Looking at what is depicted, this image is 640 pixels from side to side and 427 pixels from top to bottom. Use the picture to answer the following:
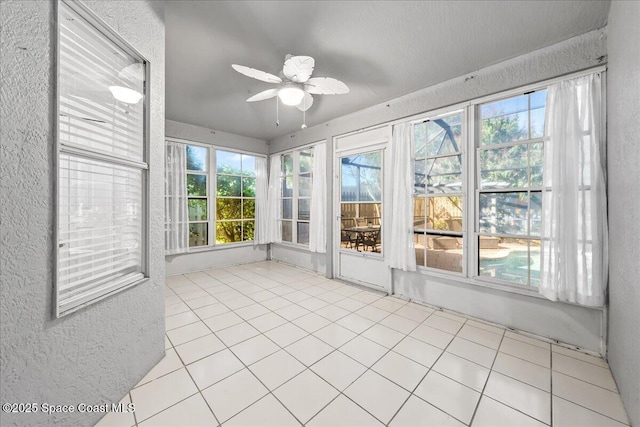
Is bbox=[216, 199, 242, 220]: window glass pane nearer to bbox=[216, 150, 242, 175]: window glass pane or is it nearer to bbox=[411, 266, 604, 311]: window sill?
bbox=[216, 150, 242, 175]: window glass pane

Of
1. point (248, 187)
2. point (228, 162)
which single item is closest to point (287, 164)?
point (248, 187)

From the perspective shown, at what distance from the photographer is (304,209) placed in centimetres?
501

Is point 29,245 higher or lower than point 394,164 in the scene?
lower

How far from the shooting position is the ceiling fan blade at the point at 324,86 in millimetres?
2305

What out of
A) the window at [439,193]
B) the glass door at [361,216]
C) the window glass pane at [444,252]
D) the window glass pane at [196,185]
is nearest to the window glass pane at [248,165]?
the window glass pane at [196,185]

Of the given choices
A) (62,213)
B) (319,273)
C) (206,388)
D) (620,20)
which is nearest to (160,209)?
(62,213)

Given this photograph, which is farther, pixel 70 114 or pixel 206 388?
pixel 206 388

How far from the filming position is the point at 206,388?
65.6 inches

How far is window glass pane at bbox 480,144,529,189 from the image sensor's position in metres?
2.46

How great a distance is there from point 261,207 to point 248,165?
0.98 metres

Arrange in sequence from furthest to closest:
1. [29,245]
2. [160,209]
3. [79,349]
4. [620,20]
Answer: [160,209] < [620,20] < [79,349] < [29,245]

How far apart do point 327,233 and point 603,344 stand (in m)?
3.30

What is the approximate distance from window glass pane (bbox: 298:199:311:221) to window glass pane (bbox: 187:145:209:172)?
2009mm

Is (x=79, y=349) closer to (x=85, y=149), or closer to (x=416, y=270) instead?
(x=85, y=149)
